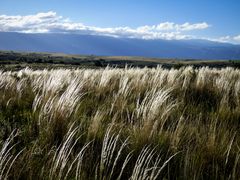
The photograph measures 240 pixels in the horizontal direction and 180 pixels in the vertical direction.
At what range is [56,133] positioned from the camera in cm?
330

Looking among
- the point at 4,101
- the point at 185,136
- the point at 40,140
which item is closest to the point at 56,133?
the point at 40,140

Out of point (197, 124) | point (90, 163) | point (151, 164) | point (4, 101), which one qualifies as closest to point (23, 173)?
point (90, 163)

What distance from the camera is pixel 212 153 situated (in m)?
2.82

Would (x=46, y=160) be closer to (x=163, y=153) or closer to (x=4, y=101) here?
(x=163, y=153)

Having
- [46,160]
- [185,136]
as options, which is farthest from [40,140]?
[185,136]

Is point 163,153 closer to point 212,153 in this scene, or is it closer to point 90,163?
point 212,153

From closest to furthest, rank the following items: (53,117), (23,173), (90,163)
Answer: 1. (23,173)
2. (90,163)
3. (53,117)

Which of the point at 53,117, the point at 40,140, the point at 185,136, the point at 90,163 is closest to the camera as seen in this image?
the point at 90,163

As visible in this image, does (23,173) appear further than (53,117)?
No

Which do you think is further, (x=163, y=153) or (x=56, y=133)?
(x=56, y=133)

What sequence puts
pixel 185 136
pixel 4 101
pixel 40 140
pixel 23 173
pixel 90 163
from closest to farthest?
Answer: 1. pixel 23 173
2. pixel 90 163
3. pixel 40 140
4. pixel 185 136
5. pixel 4 101

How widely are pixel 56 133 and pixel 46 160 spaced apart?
0.74 meters

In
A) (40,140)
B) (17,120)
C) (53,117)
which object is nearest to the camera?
(40,140)

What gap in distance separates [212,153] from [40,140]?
4.88 feet
